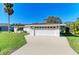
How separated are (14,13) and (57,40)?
3.04ft

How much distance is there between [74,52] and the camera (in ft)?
15.8

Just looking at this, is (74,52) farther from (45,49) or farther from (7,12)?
(7,12)

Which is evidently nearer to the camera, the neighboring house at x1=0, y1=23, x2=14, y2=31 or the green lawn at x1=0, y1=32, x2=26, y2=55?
the neighboring house at x1=0, y1=23, x2=14, y2=31

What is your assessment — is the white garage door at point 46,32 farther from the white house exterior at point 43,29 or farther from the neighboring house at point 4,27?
the neighboring house at point 4,27

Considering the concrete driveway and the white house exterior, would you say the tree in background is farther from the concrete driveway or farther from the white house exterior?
the concrete driveway

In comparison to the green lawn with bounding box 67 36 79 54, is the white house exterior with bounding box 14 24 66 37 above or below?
above

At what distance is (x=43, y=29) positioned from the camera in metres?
4.92

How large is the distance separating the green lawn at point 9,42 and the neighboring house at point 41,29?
5.5 inches

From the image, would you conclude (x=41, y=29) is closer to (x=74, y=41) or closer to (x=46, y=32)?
(x=46, y=32)

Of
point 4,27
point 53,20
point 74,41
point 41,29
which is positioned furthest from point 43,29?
point 4,27

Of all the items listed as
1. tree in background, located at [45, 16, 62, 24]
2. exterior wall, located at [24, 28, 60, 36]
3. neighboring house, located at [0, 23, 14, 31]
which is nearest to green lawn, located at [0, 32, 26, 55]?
neighboring house, located at [0, 23, 14, 31]

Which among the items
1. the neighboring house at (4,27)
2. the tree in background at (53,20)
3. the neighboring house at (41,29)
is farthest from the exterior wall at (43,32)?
the neighboring house at (4,27)

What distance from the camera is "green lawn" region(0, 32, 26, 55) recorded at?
4820 mm
